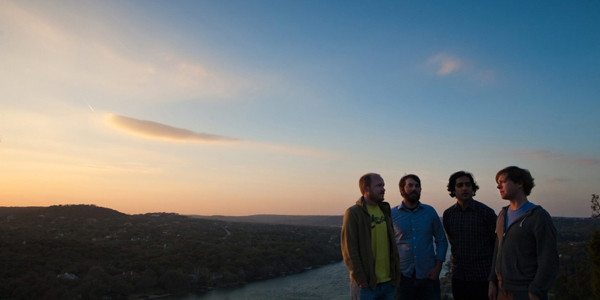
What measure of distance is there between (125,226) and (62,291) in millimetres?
37782

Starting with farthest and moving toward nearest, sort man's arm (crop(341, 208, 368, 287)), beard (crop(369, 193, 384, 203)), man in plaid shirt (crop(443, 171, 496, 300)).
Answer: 1. man in plaid shirt (crop(443, 171, 496, 300))
2. beard (crop(369, 193, 384, 203))
3. man's arm (crop(341, 208, 368, 287))

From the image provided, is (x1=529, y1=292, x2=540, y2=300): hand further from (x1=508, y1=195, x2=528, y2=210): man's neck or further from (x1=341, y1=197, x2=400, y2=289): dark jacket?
(x1=341, y1=197, x2=400, y2=289): dark jacket

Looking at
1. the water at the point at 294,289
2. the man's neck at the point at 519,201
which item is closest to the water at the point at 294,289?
the water at the point at 294,289

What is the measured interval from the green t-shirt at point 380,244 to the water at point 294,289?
31910 millimetres

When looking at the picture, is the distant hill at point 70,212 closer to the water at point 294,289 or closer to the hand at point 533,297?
the water at point 294,289

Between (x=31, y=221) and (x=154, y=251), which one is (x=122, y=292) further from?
(x=31, y=221)

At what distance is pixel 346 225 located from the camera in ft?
16.3

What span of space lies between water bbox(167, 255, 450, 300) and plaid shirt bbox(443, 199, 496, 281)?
1227 inches

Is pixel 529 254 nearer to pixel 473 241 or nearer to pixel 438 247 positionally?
pixel 473 241

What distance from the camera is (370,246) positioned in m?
4.92

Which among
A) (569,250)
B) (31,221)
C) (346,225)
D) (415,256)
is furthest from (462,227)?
(31,221)

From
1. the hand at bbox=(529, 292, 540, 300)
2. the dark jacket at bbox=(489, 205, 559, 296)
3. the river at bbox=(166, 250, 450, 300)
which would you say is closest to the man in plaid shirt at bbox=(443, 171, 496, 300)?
the dark jacket at bbox=(489, 205, 559, 296)

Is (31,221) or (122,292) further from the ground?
(31,221)

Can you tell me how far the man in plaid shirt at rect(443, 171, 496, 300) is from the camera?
17.9 ft
